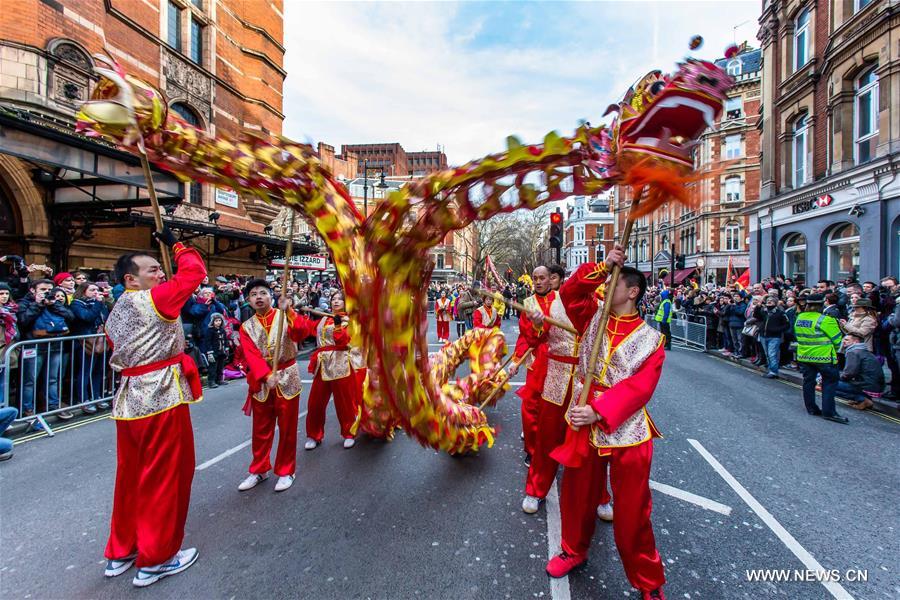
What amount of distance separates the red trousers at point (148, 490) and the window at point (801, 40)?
71.0 feet

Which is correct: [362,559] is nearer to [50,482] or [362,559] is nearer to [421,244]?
[421,244]

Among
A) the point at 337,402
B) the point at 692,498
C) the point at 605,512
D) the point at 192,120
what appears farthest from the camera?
the point at 192,120

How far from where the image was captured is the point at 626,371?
8.38ft

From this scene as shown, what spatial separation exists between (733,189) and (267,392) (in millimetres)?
35977

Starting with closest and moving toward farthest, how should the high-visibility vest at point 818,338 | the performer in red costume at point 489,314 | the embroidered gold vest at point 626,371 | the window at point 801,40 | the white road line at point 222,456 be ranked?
the embroidered gold vest at point 626,371 < the white road line at point 222,456 < the high-visibility vest at point 818,338 < the performer in red costume at point 489,314 < the window at point 801,40

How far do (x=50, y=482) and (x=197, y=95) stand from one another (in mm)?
17497

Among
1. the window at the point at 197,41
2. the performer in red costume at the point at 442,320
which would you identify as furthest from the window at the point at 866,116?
the window at the point at 197,41

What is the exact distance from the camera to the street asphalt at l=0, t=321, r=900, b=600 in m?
2.56

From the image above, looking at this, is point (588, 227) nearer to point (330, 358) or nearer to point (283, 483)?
point (330, 358)

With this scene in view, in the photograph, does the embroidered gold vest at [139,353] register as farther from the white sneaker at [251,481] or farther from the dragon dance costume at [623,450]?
the dragon dance costume at [623,450]

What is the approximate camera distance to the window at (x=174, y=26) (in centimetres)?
1609

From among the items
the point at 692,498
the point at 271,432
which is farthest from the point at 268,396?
the point at 692,498

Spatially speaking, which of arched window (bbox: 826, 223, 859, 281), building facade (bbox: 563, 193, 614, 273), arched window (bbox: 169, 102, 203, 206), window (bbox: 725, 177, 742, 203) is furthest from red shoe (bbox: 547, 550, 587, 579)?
building facade (bbox: 563, 193, 614, 273)

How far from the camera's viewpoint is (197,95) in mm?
16984
